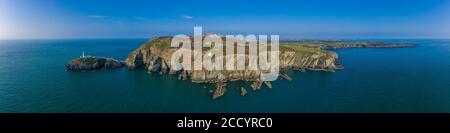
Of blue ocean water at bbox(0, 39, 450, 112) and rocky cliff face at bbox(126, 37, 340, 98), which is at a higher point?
rocky cliff face at bbox(126, 37, 340, 98)

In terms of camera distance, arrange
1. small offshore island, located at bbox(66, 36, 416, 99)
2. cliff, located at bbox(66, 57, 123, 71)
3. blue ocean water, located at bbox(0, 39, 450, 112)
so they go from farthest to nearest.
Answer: cliff, located at bbox(66, 57, 123, 71)
small offshore island, located at bbox(66, 36, 416, 99)
blue ocean water, located at bbox(0, 39, 450, 112)

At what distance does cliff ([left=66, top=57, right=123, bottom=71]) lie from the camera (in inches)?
3292

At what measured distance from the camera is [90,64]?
278ft

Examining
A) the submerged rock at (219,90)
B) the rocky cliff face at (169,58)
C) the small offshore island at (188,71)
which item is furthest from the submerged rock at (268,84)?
the rocky cliff face at (169,58)

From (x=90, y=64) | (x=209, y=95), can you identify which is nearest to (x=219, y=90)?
(x=209, y=95)

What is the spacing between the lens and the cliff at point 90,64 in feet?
274

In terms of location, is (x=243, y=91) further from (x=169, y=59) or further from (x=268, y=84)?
(x=169, y=59)

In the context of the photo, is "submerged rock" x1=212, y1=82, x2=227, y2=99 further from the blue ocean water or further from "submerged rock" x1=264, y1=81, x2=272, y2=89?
"submerged rock" x1=264, y1=81, x2=272, y2=89
